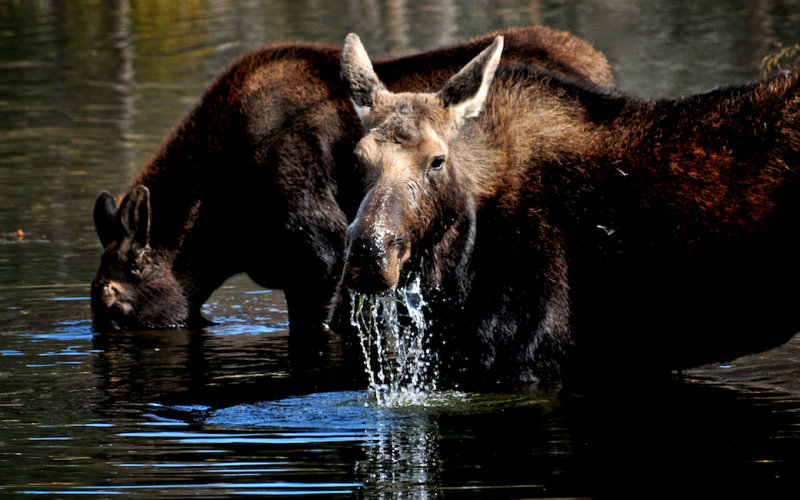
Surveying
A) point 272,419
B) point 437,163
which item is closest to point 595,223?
point 437,163

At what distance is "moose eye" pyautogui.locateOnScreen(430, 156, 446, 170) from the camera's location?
793 cm

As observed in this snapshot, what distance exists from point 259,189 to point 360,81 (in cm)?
266

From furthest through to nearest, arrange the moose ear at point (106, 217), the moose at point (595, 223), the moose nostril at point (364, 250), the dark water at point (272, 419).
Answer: the moose ear at point (106, 217), the moose at point (595, 223), the moose nostril at point (364, 250), the dark water at point (272, 419)

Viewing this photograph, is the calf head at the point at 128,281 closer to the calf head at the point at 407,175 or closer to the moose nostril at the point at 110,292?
the moose nostril at the point at 110,292

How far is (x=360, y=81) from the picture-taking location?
27.8 ft

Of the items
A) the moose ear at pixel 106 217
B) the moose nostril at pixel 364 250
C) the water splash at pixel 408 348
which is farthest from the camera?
the moose ear at pixel 106 217

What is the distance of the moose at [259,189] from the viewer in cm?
1086

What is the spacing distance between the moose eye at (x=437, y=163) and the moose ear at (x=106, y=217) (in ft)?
13.3

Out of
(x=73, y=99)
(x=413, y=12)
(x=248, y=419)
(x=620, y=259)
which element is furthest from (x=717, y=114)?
(x=413, y=12)

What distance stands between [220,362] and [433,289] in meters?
2.41

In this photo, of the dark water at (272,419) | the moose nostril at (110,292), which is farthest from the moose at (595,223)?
the moose nostril at (110,292)

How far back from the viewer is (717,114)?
8.30 metres

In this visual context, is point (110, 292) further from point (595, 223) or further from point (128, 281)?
point (595, 223)

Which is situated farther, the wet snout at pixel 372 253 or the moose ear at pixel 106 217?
the moose ear at pixel 106 217
